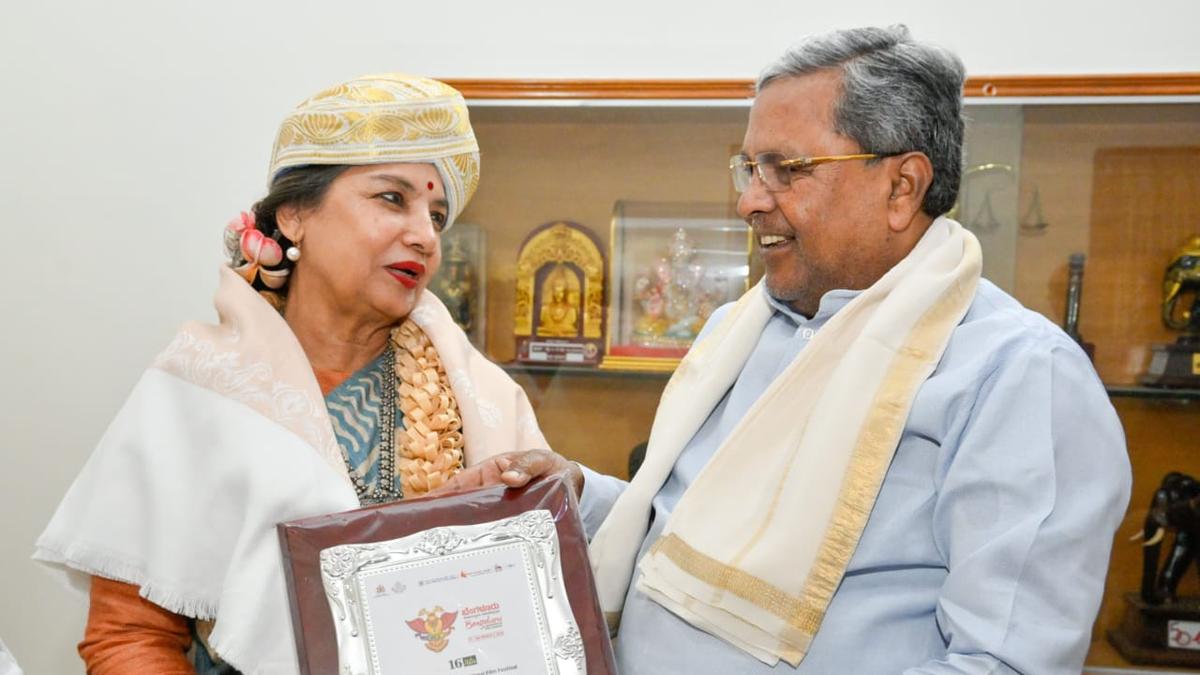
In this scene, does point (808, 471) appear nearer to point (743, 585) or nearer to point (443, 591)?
point (743, 585)

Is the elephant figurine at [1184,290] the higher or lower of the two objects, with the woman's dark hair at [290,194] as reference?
lower

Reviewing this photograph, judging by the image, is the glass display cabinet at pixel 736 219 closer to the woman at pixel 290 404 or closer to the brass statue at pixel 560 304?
the brass statue at pixel 560 304

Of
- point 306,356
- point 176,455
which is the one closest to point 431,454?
point 306,356

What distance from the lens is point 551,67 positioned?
9.14 feet

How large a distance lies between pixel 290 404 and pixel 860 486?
3.13 ft

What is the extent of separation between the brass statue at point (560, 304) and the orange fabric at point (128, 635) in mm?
1367

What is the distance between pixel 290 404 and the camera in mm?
1771

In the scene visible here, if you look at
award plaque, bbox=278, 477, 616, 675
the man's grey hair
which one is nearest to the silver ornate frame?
award plaque, bbox=278, 477, 616, 675

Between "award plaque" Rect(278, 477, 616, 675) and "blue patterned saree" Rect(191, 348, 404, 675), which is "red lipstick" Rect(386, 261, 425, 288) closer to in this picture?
"blue patterned saree" Rect(191, 348, 404, 675)

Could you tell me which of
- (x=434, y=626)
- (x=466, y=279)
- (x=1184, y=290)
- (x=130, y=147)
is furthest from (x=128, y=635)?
(x=1184, y=290)

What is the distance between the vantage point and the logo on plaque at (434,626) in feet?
4.66

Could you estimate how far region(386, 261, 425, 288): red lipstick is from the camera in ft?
6.15

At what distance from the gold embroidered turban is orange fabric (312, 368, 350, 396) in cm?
38

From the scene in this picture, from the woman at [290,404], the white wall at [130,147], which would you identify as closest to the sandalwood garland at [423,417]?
the woman at [290,404]
